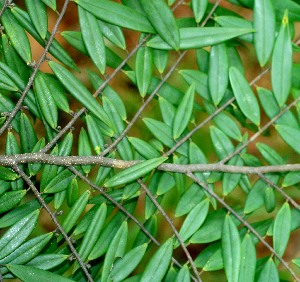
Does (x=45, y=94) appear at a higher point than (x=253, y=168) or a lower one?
higher

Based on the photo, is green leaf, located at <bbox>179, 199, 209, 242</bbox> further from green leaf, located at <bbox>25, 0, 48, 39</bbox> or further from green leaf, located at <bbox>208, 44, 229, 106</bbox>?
green leaf, located at <bbox>25, 0, 48, 39</bbox>

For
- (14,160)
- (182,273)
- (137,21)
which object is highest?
(137,21)

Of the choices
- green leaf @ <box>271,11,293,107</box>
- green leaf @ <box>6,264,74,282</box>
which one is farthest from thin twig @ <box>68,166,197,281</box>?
green leaf @ <box>271,11,293,107</box>

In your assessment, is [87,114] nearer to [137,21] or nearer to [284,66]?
[137,21]

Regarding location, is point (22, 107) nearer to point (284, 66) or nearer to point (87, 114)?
point (87, 114)

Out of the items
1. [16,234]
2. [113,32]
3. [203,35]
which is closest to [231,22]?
[203,35]

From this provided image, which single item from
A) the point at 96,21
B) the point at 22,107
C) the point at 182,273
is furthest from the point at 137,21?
the point at 182,273

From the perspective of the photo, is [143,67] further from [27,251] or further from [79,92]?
[27,251]
